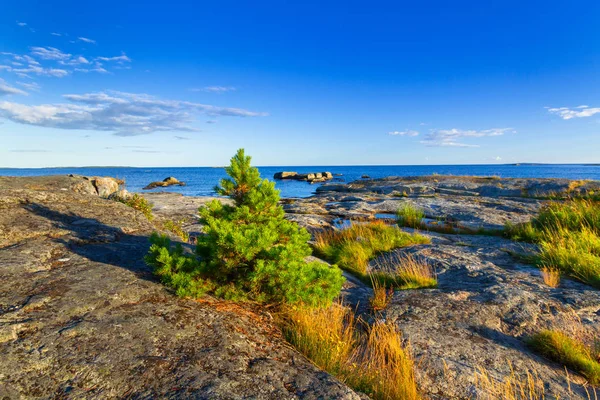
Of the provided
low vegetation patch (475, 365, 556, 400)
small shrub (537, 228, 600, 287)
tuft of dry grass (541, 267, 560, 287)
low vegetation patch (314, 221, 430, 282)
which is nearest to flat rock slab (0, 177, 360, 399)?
low vegetation patch (475, 365, 556, 400)

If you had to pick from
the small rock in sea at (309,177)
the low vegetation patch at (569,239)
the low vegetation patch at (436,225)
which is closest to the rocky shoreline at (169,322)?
the low vegetation patch at (569,239)

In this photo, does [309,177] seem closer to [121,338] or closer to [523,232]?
[523,232]

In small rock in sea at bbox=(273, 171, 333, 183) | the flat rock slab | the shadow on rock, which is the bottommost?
small rock in sea at bbox=(273, 171, 333, 183)

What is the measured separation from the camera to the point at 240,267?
4145 mm

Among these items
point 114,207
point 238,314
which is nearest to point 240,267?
point 238,314

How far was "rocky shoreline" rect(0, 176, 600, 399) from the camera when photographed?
92.0 inches

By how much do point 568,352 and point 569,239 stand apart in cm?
553

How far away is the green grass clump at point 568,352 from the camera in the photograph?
350cm

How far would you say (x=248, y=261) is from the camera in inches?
159

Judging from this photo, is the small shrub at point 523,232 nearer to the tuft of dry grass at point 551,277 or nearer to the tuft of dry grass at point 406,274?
the tuft of dry grass at point 551,277

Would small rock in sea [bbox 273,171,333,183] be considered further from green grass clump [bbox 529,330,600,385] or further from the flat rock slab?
the flat rock slab

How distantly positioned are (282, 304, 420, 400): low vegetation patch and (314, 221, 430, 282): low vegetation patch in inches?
127

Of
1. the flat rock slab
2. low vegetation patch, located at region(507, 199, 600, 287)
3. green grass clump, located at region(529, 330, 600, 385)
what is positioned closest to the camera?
the flat rock slab

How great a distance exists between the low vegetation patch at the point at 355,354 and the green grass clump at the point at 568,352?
5.82 ft
